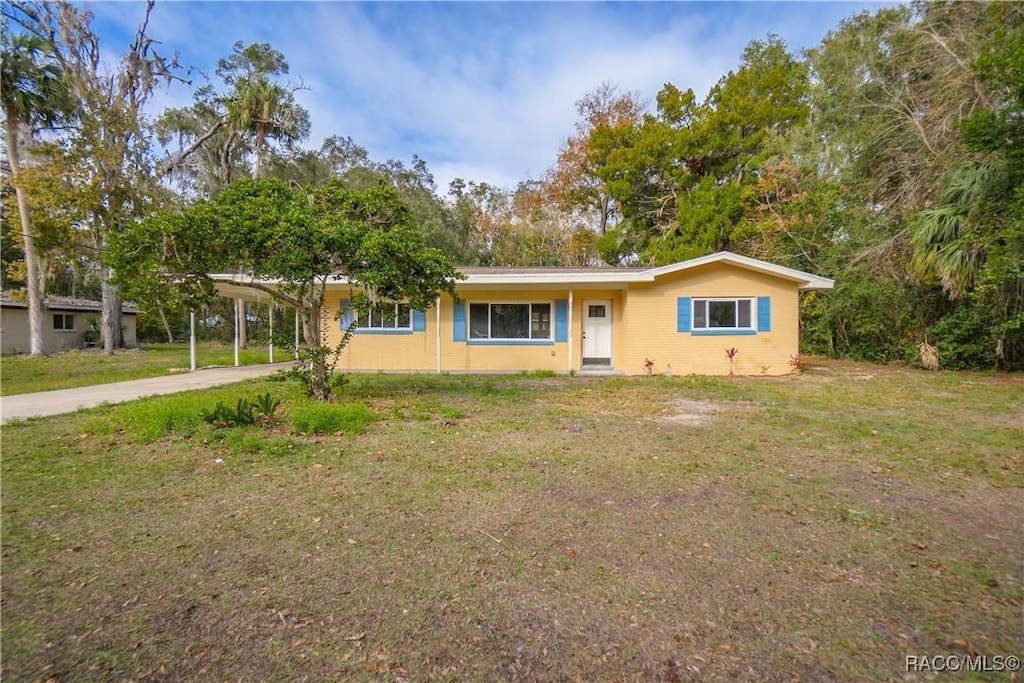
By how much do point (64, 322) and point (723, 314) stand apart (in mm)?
29002

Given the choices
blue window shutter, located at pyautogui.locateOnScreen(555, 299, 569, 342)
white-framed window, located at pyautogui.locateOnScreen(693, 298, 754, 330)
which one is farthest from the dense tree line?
blue window shutter, located at pyautogui.locateOnScreen(555, 299, 569, 342)

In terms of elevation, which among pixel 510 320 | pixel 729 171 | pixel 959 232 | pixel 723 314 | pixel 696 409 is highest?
pixel 729 171

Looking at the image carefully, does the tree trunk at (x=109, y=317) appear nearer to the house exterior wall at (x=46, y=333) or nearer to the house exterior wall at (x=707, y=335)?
the house exterior wall at (x=46, y=333)

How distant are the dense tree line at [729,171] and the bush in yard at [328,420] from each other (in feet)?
9.00

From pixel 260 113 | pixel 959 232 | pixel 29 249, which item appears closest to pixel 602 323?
pixel 959 232

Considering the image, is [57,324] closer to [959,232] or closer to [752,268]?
[752,268]

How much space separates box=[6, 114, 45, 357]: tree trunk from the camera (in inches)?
618

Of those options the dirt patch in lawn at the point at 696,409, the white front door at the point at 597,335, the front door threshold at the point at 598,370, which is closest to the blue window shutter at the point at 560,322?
the white front door at the point at 597,335

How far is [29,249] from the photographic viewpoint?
16.4 m

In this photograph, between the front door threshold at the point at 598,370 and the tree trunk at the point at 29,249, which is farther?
the tree trunk at the point at 29,249

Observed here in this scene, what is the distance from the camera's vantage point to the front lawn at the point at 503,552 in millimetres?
1962

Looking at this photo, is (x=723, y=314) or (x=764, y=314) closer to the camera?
(x=764, y=314)

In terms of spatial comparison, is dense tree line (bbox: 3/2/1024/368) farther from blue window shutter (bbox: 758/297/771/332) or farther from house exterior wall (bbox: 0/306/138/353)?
blue window shutter (bbox: 758/297/771/332)

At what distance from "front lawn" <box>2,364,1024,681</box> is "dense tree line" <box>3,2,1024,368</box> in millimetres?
3754
